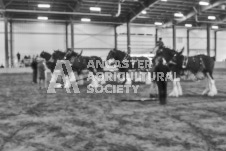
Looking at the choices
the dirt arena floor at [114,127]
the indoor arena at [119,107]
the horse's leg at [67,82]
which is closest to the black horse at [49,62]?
the indoor arena at [119,107]

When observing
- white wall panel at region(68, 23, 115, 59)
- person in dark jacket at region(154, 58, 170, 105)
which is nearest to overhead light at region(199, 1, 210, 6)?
white wall panel at region(68, 23, 115, 59)

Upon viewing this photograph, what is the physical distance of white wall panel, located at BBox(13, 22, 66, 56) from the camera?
33.1 meters

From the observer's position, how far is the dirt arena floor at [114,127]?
13.3 ft

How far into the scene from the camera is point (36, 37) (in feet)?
111

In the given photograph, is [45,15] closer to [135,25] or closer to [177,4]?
[135,25]

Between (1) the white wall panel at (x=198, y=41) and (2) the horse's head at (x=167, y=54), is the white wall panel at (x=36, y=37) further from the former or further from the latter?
(2) the horse's head at (x=167, y=54)

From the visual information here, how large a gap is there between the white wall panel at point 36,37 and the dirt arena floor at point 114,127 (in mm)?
27086

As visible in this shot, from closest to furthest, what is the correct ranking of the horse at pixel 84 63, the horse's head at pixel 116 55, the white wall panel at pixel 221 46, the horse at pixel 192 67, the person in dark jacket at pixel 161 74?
1. the person in dark jacket at pixel 161 74
2. the horse at pixel 192 67
3. the horse at pixel 84 63
4. the horse's head at pixel 116 55
5. the white wall panel at pixel 221 46

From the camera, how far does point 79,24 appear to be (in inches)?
1412

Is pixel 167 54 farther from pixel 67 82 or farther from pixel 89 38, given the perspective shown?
pixel 89 38

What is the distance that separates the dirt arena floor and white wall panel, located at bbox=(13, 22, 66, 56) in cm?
2709

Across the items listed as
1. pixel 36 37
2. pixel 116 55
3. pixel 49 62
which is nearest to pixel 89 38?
pixel 36 37

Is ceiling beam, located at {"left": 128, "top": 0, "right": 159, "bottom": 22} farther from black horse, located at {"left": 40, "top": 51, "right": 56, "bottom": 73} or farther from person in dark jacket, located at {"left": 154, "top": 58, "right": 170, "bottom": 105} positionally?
person in dark jacket, located at {"left": 154, "top": 58, "right": 170, "bottom": 105}

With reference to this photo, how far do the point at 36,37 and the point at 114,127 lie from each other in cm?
3115
